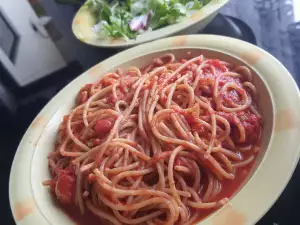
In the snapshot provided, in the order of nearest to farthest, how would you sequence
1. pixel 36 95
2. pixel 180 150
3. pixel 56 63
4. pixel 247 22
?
pixel 180 150
pixel 247 22
pixel 36 95
pixel 56 63

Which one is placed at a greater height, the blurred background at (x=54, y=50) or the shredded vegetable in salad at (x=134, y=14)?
the shredded vegetable in salad at (x=134, y=14)

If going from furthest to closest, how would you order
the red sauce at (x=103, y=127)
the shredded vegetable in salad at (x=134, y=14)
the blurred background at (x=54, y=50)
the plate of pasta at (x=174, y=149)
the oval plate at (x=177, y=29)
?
the shredded vegetable in salad at (x=134, y=14)
the oval plate at (x=177, y=29)
the blurred background at (x=54, y=50)
the red sauce at (x=103, y=127)
the plate of pasta at (x=174, y=149)

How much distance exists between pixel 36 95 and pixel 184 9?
0.90 meters

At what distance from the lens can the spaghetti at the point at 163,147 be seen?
1.08 meters

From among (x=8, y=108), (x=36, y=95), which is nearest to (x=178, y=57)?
(x=36, y=95)

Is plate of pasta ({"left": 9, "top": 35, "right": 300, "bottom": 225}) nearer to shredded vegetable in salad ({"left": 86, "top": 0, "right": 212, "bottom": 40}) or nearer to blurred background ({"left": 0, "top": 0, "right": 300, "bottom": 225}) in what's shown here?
blurred background ({"left": 0, "top": 0, "right": 300, "bottom": 225})

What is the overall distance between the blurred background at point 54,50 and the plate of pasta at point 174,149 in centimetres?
16

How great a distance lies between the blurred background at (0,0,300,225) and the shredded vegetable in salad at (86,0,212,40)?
13 cm

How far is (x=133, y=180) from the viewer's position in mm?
1122

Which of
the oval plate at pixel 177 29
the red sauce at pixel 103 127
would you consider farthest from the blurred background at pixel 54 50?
the red sauce at pixel 103 127

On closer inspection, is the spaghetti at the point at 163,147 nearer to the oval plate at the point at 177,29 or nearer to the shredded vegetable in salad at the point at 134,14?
the oval plate at the point at 177,29

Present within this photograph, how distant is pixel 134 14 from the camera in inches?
82.0

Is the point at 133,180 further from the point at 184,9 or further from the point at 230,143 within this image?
the point at 184,9

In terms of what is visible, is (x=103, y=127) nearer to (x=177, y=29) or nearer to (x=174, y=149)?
(x=174, y=149)
